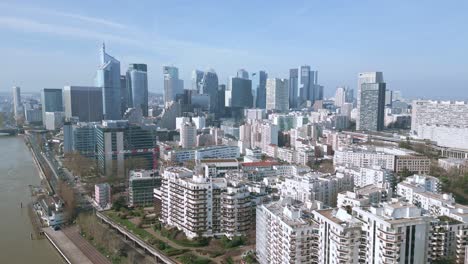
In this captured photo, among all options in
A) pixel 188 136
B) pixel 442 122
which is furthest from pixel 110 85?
pixel 442 122

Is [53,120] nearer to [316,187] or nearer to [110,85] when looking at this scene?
[110,85]

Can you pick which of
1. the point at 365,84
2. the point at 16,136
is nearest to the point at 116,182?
the point at 365,84

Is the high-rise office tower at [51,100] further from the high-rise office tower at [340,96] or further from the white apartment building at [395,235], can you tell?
the white apartment building at [395,235]

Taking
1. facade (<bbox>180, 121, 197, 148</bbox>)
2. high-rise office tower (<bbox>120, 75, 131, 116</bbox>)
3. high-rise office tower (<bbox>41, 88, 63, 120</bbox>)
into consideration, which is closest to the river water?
facade (<bbox>180, 121, 197, 148</bbox>)

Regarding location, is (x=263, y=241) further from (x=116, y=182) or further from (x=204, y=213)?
(x=116, y=182)

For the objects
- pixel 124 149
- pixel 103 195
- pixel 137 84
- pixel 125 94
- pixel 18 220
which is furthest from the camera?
pixel 137 84

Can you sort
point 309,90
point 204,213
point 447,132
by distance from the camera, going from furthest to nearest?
point 309,90 < point 447,132 < point 204,213
